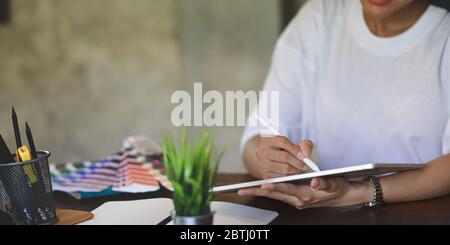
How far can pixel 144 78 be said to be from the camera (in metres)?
4.23

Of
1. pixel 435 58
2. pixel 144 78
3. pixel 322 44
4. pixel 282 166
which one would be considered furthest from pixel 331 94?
pixel 144 78

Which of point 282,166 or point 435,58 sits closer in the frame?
point 282,166

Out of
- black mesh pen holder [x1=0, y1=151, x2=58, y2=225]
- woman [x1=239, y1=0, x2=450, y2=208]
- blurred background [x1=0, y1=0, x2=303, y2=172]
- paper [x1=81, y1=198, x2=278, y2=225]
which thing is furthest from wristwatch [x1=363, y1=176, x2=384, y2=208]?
blurred background [x1=0, y1=0, x2=303, y2=172]

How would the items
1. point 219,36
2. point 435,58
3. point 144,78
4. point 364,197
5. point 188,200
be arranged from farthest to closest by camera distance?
point 144,78, point 219,36, point 435,58, point 364,197, point 188,200

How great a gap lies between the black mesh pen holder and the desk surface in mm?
41

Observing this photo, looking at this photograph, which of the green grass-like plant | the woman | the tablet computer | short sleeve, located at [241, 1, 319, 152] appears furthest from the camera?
short sleeve, located at [241, 1, 319, 152]

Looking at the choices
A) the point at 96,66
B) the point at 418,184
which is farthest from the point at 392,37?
the point at 96,66

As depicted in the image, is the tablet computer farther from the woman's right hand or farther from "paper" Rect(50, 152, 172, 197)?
"paper" Rect(50, 152, 172, 197)

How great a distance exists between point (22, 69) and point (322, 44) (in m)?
2.93

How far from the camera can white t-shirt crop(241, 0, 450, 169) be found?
1.76 metres

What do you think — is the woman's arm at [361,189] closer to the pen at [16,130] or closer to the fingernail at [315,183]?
the fingernail at [315,183]

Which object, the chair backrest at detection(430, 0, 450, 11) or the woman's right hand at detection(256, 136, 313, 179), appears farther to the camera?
the chair backrest at detection(430, 0, 450, 11)

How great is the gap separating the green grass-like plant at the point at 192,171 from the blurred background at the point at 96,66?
9.75 feet

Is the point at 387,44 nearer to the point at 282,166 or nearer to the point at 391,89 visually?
the point at 391,89
